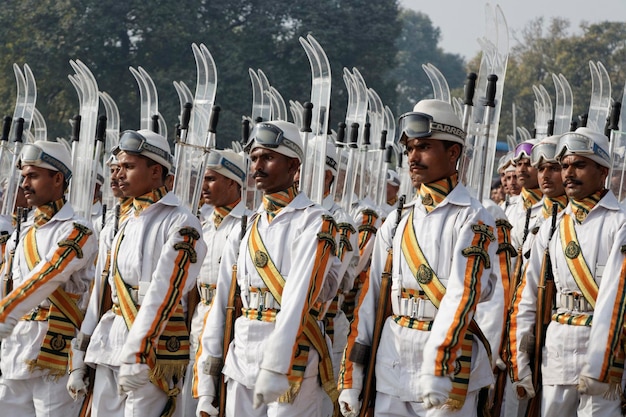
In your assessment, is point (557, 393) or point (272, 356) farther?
point (557, 393)

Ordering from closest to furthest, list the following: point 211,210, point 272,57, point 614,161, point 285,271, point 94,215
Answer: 1. point 285,271
2. point 614,161
3. point 211,210
4. point 94,215
5. point 272,57

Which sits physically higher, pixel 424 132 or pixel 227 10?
pixel 227 10

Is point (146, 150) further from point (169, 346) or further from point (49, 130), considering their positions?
point (49, 130)

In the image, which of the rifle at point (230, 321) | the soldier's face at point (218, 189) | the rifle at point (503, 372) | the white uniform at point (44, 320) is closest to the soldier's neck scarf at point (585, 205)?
the rifle at point (503, 372)

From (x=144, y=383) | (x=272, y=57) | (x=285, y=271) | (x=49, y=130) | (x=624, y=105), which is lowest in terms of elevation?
(x=144, y=383)

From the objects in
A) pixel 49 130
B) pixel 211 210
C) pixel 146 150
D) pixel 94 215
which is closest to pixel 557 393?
pixel 146 150

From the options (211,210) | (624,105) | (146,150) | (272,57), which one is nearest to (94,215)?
(211,210)

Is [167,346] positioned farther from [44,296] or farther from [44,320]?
[44,320]

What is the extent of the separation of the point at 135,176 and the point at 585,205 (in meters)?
2.68

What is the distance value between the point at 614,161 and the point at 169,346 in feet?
9.92

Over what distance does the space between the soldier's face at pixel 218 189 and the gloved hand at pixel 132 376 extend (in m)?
3.18

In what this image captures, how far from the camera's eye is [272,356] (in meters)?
5.98

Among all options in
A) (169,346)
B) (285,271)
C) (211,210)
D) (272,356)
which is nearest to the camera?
(272,356)

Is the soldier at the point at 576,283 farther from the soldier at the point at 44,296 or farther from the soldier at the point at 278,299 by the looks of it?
the soldier at the point at 44,296
